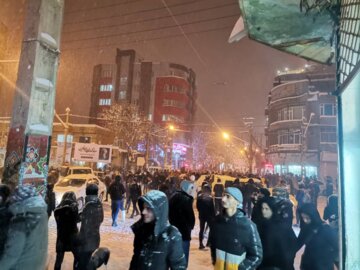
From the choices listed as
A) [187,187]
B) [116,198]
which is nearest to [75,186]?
[116,198]

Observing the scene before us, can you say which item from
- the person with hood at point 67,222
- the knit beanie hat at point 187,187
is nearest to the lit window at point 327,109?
the knit beanie hat at point 187,187

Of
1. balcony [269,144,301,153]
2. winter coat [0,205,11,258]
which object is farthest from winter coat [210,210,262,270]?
balcony [269,144,301,153]

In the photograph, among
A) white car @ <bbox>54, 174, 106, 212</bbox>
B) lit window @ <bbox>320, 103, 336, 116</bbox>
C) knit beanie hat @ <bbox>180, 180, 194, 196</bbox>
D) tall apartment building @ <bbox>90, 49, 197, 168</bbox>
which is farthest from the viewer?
tall apartment building @ <bbox>90, 49, 197, 168</bbox>

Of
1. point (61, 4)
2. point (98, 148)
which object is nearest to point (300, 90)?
point (98, 148)

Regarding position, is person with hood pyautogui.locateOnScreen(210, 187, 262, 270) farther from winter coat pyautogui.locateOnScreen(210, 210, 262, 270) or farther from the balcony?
the balcony

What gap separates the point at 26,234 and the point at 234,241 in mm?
2192

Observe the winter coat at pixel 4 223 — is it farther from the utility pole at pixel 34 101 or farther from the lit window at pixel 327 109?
the lit window at pixel 327 109

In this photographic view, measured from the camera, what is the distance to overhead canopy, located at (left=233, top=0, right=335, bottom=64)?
3.67 meters

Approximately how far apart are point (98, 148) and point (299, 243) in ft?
65.9

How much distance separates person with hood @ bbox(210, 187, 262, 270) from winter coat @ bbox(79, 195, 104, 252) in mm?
2268

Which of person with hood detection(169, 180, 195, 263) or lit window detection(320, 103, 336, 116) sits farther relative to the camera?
lit window detection(320, 103, 336, 116)

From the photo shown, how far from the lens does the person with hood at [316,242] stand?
4.18 m

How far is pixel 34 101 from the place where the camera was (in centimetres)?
568

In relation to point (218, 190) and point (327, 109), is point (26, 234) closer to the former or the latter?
point (218, 190)
